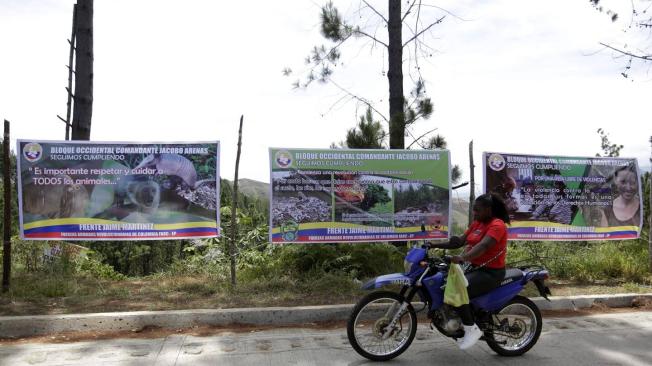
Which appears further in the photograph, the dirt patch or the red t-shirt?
the dirt patch

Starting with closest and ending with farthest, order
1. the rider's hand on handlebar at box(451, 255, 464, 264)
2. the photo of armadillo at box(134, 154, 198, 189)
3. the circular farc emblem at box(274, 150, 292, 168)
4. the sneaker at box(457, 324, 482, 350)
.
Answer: the rider's hand on handlebar at box(451, 255, 464, 264) → the sneaker at box(457, 324, 482, 350) → the photo of armadillo at box(134, 154, 198, 189) → the circular farc emblem at box(274, 150, 292, 168)

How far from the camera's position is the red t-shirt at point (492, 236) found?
4605 mm

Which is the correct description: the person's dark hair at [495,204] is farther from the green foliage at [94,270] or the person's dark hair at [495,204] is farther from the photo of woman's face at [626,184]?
the green foliage at [94,270]

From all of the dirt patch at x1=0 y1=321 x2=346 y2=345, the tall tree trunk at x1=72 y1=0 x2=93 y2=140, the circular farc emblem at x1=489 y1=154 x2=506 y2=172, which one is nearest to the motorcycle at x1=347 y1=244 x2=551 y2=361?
the dirt patch at x1=0 y1=321 x2=346 y2=345

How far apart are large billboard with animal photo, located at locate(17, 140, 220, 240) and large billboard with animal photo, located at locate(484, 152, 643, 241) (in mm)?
4308

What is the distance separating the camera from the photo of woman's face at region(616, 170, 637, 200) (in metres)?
8.61

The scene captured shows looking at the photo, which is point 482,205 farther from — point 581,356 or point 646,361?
point 646,361

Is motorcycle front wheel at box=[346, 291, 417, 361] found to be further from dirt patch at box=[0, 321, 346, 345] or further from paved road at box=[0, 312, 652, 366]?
dirt patch at box=[0, 321, 346, 345]

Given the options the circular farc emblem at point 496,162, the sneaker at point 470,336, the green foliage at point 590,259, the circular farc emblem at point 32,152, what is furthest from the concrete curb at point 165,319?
the green foliage at point 590,259

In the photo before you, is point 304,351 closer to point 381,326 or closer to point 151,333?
point 381,326

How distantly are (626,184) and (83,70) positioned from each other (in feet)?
31.4

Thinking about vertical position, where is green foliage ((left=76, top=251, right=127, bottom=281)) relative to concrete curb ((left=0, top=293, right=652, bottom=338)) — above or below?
above

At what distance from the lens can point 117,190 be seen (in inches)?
278

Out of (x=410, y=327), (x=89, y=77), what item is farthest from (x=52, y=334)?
(x=89, y=77)
